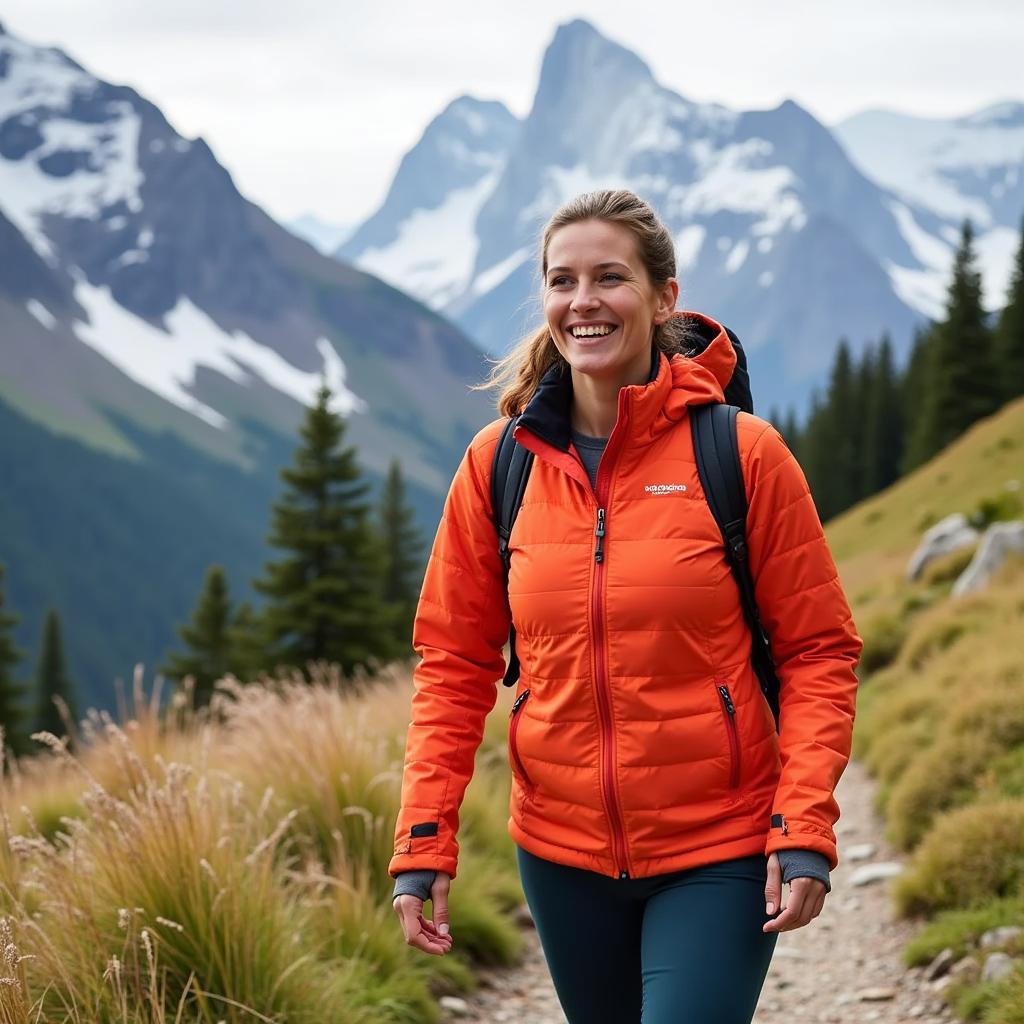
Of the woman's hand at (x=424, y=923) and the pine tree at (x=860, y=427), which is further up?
the pine tree at (x=860, y=427)

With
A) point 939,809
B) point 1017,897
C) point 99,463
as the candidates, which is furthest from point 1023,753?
point 99,463

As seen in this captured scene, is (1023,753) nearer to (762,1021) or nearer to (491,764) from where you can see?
(762,1021)

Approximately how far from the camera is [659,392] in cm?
296

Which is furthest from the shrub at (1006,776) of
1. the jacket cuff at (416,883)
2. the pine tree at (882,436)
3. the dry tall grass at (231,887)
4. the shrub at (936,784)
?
the pine tree at (882,436)

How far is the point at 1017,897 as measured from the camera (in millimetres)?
5086

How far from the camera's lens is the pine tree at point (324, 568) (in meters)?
27.2

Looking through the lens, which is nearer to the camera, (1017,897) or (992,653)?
(1017,897)

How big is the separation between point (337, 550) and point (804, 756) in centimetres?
2665

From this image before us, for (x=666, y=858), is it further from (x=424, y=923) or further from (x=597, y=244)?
(x=597, y=244)

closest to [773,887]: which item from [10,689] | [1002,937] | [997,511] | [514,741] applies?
[514,741]

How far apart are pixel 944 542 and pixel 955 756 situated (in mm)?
9455

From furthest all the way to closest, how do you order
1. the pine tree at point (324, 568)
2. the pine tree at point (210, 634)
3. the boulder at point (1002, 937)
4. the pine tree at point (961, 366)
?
the pine tree at point (961, 366) → the pine tree at point (210, 634) → the pine tree at point (324, 568) → the boulder at point (1002, 937)

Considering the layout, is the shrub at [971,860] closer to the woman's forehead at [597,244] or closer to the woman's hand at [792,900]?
the woman's hand at [792,900]

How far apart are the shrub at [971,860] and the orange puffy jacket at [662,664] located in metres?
2.86
